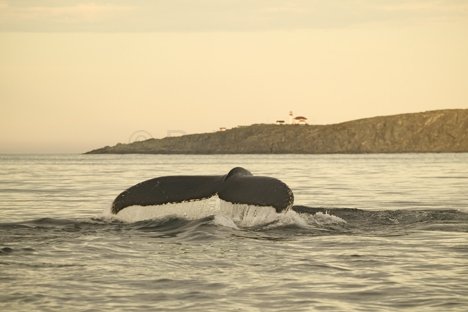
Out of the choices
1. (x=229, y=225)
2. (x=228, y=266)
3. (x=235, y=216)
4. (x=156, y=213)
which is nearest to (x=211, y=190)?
(x=229, y=225)

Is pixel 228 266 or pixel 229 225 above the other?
pixel 229 225

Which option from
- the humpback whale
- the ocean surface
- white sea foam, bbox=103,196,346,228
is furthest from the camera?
white sea foam, bbox=103,196,346,228

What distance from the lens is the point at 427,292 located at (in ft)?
26.4

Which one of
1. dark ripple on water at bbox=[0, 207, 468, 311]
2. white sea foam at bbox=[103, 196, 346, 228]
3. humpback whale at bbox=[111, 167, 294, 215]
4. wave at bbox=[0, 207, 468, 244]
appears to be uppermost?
humpback whale at bbox=[111, 167, 294, 215]

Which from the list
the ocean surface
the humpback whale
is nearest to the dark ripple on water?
the ocean surface

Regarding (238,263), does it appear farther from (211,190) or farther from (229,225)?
(229,225)

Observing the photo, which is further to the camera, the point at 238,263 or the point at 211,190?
the point at 211,190

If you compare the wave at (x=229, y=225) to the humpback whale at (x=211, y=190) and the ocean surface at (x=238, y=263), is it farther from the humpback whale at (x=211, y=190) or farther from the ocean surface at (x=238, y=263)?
the humpback whale at (x=211, y=190)

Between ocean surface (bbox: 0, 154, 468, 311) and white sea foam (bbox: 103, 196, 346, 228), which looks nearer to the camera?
ocean surface (bbox: 0, 154, 468, 311)

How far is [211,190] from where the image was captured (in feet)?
38.1

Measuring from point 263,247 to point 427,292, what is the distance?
3.01 meters

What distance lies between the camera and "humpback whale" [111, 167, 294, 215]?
11.1 metres

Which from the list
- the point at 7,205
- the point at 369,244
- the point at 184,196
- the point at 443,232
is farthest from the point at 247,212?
the point at 7,205

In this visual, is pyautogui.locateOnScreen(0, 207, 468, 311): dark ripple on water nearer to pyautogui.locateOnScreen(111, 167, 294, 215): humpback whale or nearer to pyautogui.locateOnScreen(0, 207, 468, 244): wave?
pyautogui.locateOnScreen(0, 207, 468, 244): wave
